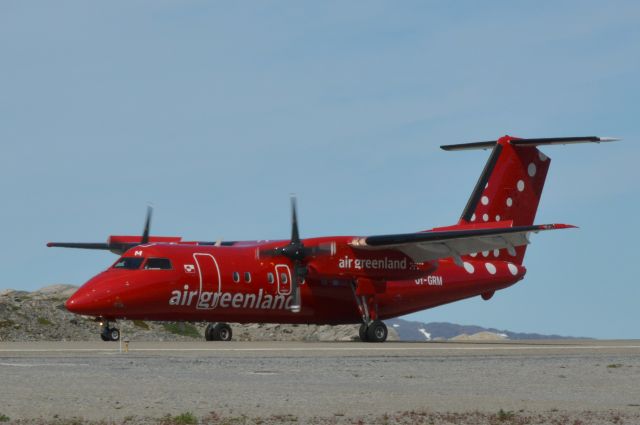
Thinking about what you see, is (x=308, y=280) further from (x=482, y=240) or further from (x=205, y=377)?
(x=205, y=377)

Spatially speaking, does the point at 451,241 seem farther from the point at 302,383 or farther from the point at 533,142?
the point at 302,383

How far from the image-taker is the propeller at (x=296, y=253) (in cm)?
3350

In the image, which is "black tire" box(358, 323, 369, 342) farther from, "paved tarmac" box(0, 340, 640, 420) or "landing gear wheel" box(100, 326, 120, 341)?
"paved tarmac" box(0, 340, 640, 420)

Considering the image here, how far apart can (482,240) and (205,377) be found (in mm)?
17506

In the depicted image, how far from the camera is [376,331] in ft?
112

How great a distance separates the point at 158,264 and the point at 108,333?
98.3 inches

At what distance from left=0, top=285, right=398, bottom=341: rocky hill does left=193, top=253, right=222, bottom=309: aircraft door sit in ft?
27.4

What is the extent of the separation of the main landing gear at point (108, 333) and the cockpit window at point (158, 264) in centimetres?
206

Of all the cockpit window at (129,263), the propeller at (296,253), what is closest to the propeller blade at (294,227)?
the propeller at (296,253)

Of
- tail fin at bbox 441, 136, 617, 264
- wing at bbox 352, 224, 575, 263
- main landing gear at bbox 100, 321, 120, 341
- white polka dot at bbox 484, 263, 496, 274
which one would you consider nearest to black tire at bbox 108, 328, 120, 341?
main landing gear at bbox 100, 321, 120, 341

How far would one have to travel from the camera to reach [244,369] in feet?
63.5

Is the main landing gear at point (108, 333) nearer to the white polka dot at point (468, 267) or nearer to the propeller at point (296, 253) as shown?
the propeller at point (296, 253)

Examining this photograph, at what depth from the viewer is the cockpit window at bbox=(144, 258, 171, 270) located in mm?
30845

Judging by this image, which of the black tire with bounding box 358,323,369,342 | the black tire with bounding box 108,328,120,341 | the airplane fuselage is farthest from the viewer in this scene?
the black tire with bounding box 358,323,369,342
